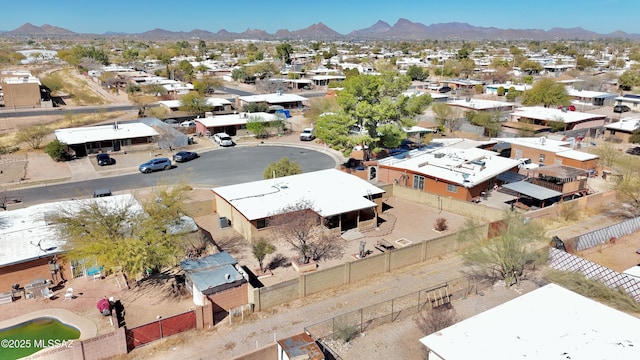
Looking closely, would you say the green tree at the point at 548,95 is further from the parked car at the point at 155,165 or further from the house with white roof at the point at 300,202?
the parked car at the point at 155,165

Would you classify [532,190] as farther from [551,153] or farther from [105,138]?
[105,138]

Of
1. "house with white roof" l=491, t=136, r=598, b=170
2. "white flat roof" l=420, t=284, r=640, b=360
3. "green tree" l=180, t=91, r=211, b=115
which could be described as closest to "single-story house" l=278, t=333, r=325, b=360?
"white flat roof" l=420, t=284, r=640, b=360

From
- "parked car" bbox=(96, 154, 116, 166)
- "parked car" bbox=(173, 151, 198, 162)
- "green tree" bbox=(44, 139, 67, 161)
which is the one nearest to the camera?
"parked car" bbox=(96, 154, 116, 166)

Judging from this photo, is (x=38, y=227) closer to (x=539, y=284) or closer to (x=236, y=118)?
(x=539, y=284)

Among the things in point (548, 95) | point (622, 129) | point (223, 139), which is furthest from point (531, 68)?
point (223, 139)

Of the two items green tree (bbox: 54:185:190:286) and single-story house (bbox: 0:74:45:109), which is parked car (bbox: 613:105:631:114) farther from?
single-story house (bbox: 0:74:45:109)

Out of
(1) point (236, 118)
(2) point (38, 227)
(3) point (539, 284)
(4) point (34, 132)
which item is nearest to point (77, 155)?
(4) point (34, 132)
